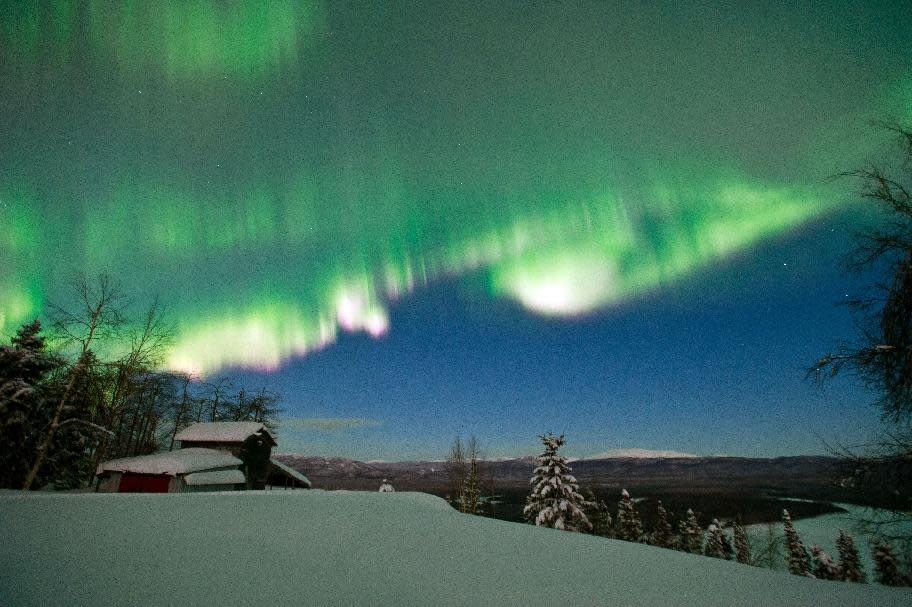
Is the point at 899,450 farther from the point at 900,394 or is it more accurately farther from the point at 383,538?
the point at 383,538

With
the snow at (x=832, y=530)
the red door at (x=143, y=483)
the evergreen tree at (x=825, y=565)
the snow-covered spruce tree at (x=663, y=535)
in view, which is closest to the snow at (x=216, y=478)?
the red door at (x=143, y=483)

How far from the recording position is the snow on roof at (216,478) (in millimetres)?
24636

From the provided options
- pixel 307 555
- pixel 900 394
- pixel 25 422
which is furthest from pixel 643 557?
pixel 25 422

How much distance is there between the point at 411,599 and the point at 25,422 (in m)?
33.0

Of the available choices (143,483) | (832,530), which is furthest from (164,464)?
(832,530)

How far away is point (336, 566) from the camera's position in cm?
434

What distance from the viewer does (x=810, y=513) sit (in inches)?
5950

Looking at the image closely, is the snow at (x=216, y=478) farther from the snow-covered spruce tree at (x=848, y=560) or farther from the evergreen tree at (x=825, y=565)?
the snow-covered spruce tree at (x=848, y=560)

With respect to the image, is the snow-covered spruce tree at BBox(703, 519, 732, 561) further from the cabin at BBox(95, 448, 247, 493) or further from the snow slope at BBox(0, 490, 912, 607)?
the snow slope at BBox(0, 490, 912, 607)

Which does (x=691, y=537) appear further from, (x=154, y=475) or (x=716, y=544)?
(x=154, y=475)

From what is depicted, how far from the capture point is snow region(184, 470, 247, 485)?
24.6m

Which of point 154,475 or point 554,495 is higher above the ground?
point 154,475

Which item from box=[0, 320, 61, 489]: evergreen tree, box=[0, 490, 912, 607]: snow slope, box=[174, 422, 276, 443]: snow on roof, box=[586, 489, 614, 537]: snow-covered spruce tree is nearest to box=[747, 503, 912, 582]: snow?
box=[0, 490, 912, 607]: snow slope

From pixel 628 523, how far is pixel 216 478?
1535 inches
